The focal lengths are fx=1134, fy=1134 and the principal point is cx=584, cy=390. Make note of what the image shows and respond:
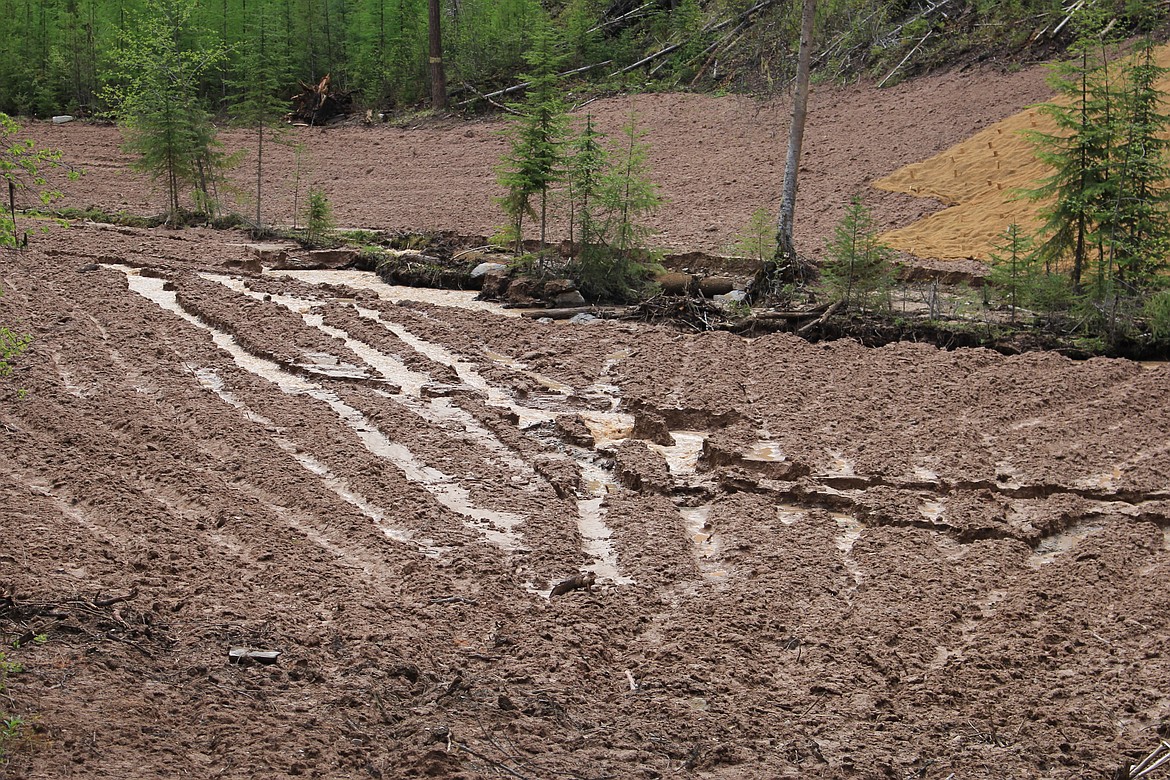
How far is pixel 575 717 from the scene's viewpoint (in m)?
6.06

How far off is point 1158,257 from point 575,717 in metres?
13.8

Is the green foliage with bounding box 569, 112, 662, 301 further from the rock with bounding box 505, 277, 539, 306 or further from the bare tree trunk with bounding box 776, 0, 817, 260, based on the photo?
the bare tree trunk with bounding box 776, 0, 817, 260

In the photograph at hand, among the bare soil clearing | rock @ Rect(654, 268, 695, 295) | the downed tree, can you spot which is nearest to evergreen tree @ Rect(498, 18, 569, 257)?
rock @ Rect(654, 268, 695, 295)

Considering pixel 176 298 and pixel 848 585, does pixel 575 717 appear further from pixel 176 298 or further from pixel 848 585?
pixel 176 298

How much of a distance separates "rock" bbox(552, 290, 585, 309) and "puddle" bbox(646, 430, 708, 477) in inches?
281

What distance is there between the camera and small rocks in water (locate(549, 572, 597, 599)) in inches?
304

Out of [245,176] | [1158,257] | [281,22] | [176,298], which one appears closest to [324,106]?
[281,22]

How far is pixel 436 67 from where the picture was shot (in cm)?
3847

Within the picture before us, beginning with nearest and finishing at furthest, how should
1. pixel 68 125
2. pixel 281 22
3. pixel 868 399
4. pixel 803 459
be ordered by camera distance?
pixel 803 459
pixel 868 399
pixel 68 125
pixel 281 22

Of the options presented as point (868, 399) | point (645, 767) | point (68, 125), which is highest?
point (68, 125)

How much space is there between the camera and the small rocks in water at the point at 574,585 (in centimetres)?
771

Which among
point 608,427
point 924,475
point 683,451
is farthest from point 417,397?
point 924,475

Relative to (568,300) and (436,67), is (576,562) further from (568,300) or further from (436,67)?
(436,67)

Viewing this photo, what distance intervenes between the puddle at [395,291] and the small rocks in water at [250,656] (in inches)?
461
